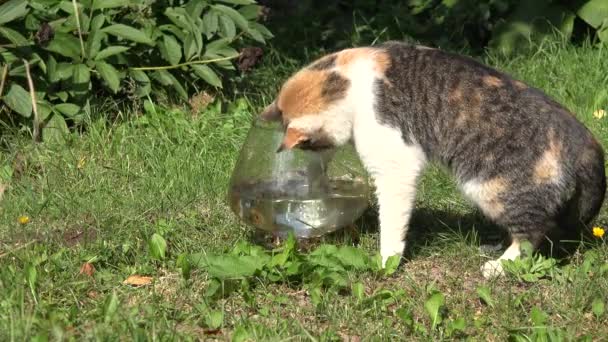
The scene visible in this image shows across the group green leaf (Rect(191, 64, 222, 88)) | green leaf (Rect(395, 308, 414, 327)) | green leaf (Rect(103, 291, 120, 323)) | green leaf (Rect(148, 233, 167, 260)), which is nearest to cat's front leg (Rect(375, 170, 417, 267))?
green leaf (Rect(395, 308, 414, 327))

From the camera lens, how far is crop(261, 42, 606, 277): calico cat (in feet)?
14.6

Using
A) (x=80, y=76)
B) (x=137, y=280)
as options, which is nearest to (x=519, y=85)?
(x=137, y=280)

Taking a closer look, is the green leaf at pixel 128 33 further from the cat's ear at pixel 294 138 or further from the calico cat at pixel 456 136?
the cat's ear at pixel 294 138

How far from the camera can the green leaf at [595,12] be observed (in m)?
7.25

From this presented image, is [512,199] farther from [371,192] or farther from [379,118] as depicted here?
[371,192]

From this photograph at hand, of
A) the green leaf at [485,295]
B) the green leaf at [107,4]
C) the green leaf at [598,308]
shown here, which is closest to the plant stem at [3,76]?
the green leaf at [107,4]

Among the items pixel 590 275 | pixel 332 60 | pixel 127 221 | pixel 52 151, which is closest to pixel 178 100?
pixel 52 151

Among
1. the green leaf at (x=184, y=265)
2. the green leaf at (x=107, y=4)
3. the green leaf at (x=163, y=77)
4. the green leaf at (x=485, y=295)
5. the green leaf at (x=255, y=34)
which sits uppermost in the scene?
the green leaf at (x=107, y=4)

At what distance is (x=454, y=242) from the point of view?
4.98 metres

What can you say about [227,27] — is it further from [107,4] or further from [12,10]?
[12,10]

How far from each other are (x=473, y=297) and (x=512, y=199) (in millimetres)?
460

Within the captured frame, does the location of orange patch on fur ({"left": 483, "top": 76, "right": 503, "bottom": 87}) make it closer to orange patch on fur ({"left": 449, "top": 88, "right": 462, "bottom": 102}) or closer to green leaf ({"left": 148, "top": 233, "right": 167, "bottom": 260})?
orange patch on fur ({"left": 449, "top": 88, "right": 462, "bottom": 102})

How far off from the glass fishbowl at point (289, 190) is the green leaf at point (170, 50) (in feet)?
4.71

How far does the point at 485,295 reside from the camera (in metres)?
4.30
